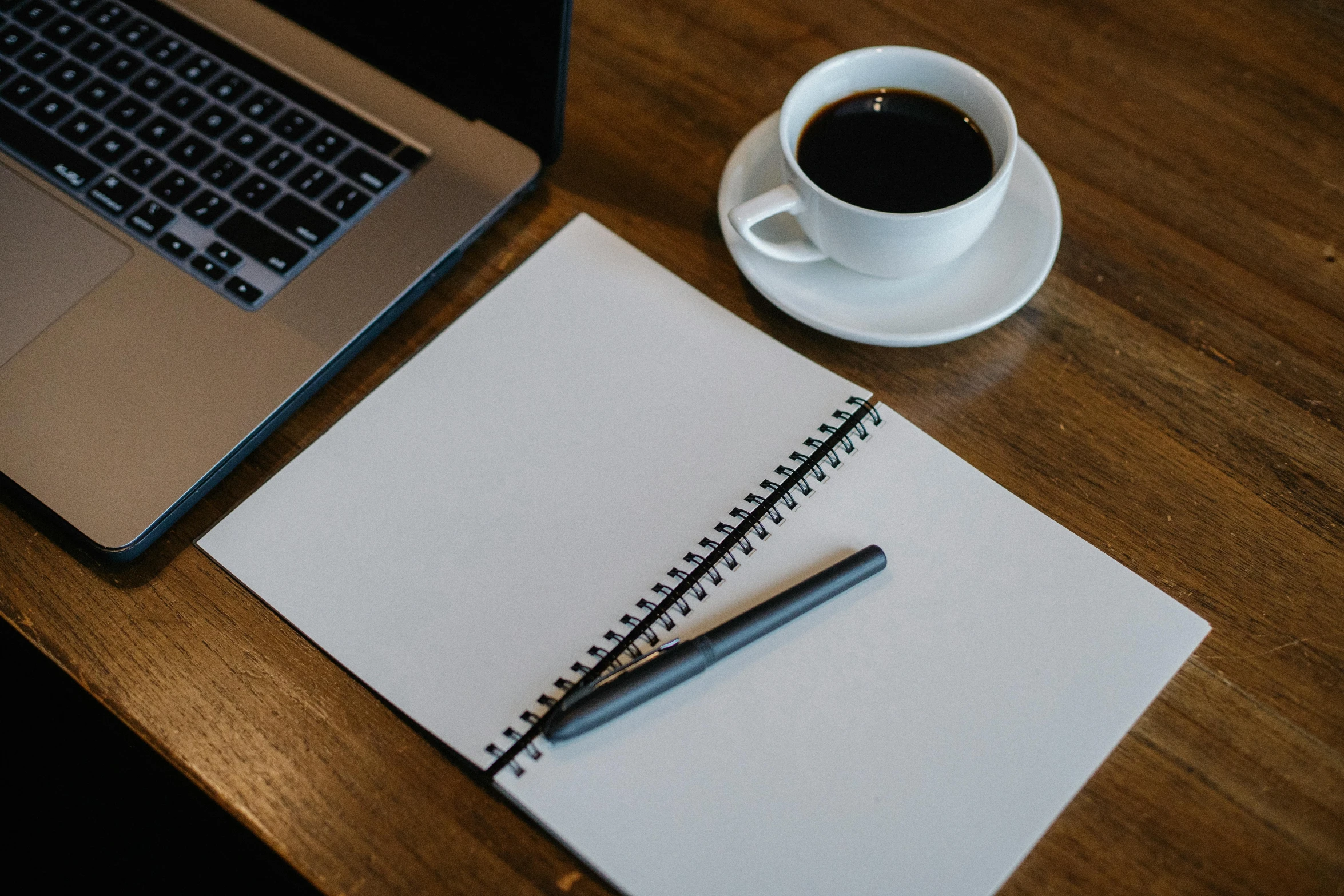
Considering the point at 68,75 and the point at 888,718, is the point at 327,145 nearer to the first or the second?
the point at 68,75

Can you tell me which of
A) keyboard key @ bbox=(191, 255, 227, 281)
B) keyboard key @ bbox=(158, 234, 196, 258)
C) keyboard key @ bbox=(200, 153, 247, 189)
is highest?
keyboard key @ bbox=(200, 153, 247, 189)

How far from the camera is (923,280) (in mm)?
564

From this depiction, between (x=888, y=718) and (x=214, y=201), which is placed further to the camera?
(x=214, y=201)

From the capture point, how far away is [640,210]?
61cm

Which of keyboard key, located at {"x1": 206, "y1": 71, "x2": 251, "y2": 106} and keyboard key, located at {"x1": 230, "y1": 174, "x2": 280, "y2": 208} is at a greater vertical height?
keyboard key, located at {"x1": 206, "y1": 71, "x2": 251, "y2": 106}

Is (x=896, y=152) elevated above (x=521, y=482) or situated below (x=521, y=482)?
above

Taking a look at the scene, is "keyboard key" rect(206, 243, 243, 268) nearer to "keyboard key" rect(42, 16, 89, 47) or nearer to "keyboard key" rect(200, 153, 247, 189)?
"keyboard key" rect(200, 153, 247, 189)

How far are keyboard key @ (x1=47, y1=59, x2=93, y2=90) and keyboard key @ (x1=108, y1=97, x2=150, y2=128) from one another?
0.12ft

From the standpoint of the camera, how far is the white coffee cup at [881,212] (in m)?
0.50

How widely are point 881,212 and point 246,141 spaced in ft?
1.28

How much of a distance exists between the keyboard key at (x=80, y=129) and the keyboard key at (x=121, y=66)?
0.04 meters

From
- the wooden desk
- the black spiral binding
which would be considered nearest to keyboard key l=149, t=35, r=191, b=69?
the wooden desk

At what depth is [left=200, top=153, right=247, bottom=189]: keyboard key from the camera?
56 centimetres

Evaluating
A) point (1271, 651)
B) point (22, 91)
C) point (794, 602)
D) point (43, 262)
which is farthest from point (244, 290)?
point (1271, 651)
